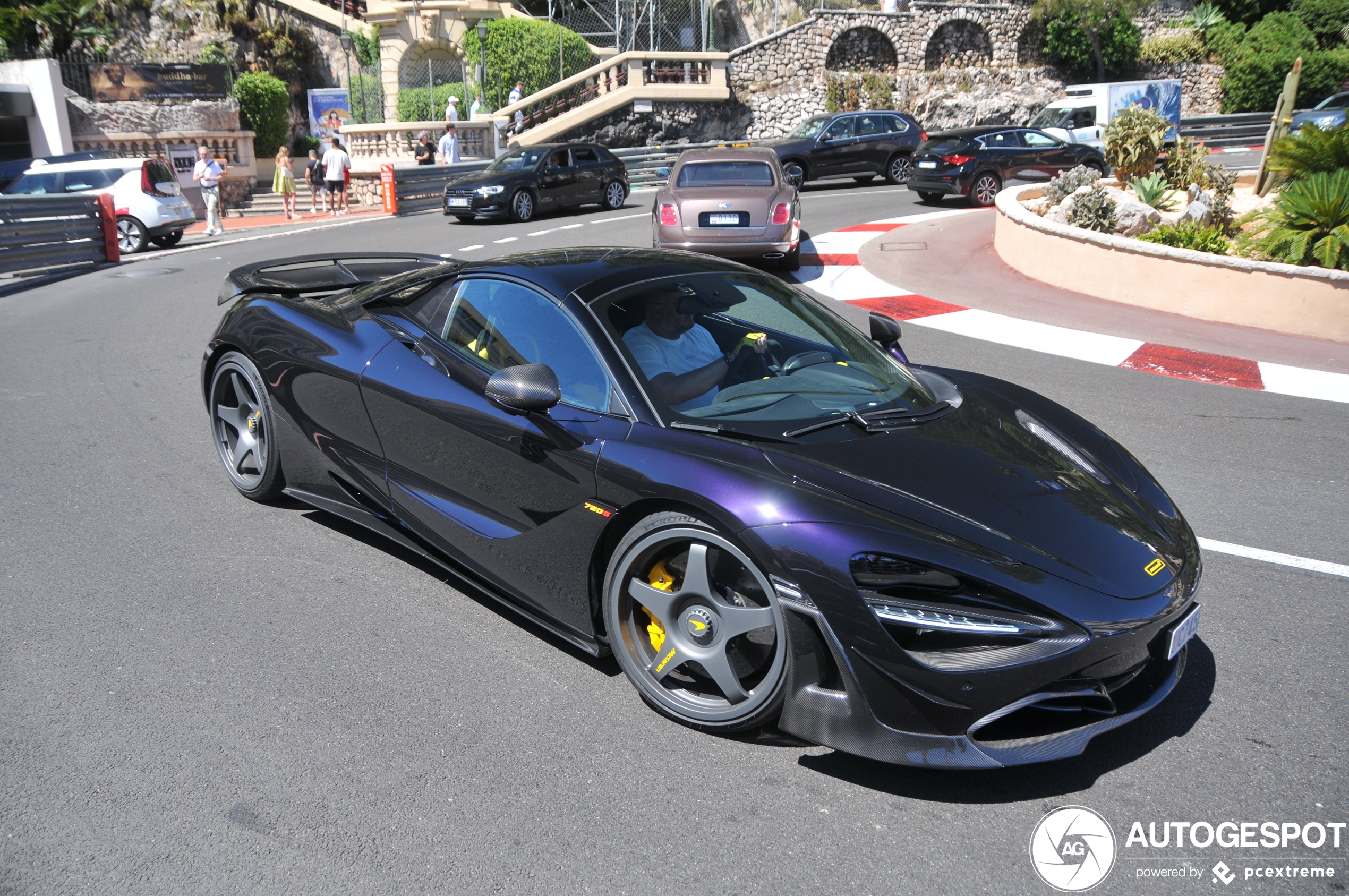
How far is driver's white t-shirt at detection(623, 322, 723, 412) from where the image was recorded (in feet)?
12.2

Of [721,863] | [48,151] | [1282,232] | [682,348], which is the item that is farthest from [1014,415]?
[48,151]

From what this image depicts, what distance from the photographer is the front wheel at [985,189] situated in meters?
20.5

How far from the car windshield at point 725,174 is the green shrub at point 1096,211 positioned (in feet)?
12.3

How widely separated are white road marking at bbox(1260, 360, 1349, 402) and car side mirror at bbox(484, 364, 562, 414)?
636cm

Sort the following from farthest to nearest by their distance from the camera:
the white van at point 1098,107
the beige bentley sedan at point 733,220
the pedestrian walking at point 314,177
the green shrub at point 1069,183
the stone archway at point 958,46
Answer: the stone archway at point 958,46 → the pedestrian walking at point 314,177 → the white van at point 1098,107 → the green shrub at point 1069,183 → the beige bentley sedan at point 733,220

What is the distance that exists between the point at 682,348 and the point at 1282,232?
8990 millimetres

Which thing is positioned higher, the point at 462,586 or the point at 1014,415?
the point at 1014,415

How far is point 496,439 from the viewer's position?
3820 mm

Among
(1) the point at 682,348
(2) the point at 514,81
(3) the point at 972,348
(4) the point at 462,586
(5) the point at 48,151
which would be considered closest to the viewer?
(1) the point at 682,348

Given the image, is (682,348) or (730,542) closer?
(730,542)

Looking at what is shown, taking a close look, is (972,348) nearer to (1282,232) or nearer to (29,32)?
(1282,232)

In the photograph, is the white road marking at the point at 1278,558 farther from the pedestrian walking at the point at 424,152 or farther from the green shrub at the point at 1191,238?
the pedestrian walking at the point at 424,152

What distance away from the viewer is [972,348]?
920 cm

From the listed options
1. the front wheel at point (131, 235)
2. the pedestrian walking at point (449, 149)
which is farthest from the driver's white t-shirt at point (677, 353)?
the pedestrian walking at point (449, 149)
